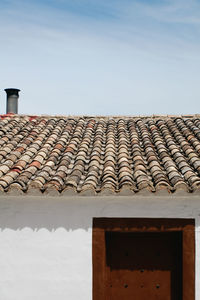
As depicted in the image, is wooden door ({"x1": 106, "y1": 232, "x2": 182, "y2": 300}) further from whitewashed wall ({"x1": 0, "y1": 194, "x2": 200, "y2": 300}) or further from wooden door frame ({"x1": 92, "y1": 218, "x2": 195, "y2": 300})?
whitewashed wall ({"x1": 0, "y1": 194, "x2": 200, "y2": 300})

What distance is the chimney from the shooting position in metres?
13.2

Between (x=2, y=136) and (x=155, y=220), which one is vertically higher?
(x=2, y=136)

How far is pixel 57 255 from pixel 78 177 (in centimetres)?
136

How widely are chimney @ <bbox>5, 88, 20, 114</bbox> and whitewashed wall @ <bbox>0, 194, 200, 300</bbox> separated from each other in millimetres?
6730

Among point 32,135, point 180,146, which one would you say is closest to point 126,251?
point 180,146

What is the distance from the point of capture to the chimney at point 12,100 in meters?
13.2

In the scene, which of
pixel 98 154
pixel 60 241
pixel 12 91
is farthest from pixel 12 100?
pixel 60 241

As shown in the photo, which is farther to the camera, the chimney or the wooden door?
the chimney

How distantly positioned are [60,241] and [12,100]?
744cm

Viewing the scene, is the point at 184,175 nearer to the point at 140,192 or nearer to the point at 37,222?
the point at 140,192

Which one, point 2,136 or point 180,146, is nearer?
point 180,146

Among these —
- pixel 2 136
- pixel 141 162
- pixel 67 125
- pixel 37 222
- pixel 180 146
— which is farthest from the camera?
pixel 67 125

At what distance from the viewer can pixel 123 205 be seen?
22.4 feet

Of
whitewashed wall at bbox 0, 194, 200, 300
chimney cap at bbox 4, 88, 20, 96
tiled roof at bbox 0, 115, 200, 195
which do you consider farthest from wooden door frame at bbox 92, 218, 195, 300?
chimney cap at bbox 4, 88, 20, 96
